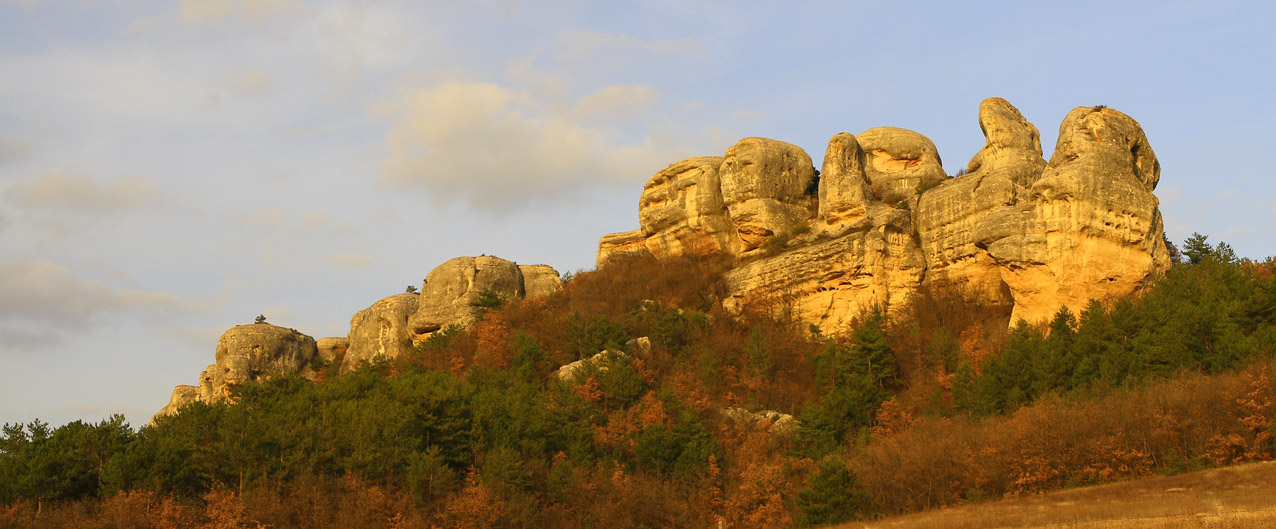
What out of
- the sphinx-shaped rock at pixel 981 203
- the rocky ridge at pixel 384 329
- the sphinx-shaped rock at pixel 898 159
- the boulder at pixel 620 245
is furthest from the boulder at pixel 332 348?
the sphinx-shaped rock at pixel 981 203

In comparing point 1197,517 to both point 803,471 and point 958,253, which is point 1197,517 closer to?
point 803,471

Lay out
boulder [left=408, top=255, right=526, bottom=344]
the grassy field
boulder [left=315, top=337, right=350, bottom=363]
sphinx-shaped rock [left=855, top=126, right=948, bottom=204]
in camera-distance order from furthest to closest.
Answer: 1. boulder [left=315, top=337, right=350, bottom=363]
2. boulder [left=408, top=255, right=526, bottom=344]
3. sphinx-shaped rock [left=855, top=126, right=948, bottom=204]
4. the grassy field

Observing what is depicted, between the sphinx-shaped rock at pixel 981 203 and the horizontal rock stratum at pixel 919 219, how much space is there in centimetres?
5

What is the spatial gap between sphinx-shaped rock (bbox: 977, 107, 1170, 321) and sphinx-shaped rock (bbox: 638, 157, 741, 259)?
14499mm

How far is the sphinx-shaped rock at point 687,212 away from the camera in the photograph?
2202 inches

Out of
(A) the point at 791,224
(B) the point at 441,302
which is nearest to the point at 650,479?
(A) the point at 791,224

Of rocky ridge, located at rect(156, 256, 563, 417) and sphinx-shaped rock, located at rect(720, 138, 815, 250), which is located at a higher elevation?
sphinx-shaped rock, located at rect(720, 138, 815, 250)

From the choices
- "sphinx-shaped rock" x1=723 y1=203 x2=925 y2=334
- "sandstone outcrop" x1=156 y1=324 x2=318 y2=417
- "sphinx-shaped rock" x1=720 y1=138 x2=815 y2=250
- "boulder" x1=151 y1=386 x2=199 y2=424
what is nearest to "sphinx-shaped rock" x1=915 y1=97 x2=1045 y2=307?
"sphinx-shaped rock" x1=723 y1=203 x2=925 y2=334

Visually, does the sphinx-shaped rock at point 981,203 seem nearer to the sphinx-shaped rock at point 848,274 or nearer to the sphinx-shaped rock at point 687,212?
the sphinx-shaped rock at point 848,274

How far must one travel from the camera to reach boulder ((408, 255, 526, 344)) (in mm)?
56938

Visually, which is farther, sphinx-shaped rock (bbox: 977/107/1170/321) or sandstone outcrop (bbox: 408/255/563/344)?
sandstone outcrop (bbox: 408/255/563/344)

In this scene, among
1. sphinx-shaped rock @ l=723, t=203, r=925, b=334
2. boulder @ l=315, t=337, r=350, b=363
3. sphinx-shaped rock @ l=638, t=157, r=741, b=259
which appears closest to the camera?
sphinx-shaped rock @ l=723, t=203, r=925, b=334

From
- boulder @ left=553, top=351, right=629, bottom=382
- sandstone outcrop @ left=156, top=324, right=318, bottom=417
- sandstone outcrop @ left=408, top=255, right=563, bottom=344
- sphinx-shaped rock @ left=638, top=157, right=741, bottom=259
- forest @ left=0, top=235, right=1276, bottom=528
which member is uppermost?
sphinx-shaped rock @ left=638, top=157, right=741, bottom=259

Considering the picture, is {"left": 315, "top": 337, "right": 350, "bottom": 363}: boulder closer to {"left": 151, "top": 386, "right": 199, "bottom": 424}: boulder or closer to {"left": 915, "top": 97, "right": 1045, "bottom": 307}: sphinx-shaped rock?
{"left": 151, "top": 386, "right": 199, "bottom": 424}: boulder
